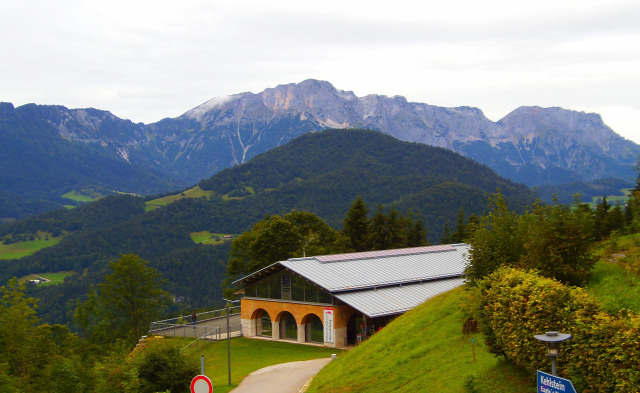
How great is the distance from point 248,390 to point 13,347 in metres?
22.2

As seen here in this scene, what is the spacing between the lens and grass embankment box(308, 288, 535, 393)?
1421cm

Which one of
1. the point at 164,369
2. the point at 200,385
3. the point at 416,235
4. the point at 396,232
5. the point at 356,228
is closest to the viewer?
the point at 200,385

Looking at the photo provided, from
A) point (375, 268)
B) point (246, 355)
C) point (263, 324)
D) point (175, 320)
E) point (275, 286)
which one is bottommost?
point (246, 355)

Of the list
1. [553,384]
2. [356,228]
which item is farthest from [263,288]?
[356,228]

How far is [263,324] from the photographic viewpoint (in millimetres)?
45312

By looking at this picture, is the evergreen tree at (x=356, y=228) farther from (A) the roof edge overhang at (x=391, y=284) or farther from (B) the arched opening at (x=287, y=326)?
(B) the arched opening at (x=287, y=326)

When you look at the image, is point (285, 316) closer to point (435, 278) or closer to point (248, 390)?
point (435, 278)

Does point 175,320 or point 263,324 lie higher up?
point 263,324

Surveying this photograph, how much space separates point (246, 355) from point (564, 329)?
29.5m

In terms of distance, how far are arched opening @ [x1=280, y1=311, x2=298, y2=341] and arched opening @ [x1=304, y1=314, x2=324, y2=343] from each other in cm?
179

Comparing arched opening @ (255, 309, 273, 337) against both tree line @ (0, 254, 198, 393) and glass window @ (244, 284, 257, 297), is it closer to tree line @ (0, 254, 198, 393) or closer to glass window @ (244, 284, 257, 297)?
glass window @ (244, 284, 257, 297)

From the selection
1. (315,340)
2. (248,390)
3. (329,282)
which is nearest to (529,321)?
(248,390)

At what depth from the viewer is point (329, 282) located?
39.8m

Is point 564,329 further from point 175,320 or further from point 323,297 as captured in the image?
point 175,320
